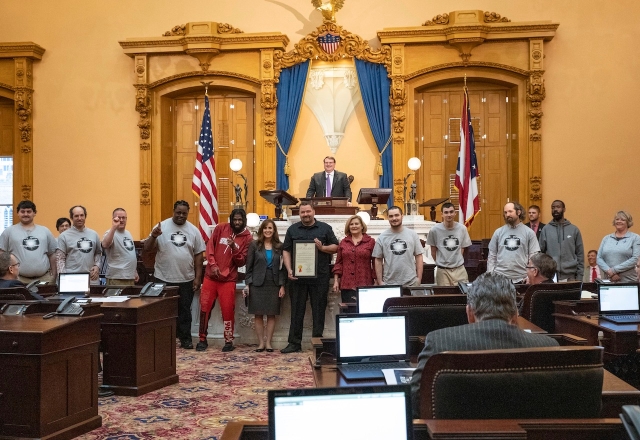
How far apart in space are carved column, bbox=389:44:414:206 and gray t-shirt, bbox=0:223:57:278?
20.1 feet

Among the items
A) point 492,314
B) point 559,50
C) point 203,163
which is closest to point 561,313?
point 492,314

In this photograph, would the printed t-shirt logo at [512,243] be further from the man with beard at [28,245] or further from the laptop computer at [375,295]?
the man with beard at [28,245]

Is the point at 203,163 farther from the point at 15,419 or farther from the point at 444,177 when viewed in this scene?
the point at 15,419

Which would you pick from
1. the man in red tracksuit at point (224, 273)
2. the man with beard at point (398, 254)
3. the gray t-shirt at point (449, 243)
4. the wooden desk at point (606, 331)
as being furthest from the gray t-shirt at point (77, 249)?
the wooden desk at point (606, 331)

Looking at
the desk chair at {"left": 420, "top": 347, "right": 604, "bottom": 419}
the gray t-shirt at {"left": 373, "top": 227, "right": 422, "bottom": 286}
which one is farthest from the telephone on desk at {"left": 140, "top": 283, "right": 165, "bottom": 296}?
the desk chair at {"left": 420, "top": 347, "right": 604, "bottom": 419}

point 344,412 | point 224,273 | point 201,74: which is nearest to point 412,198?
point 224,273

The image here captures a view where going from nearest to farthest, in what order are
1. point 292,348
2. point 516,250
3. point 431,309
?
point 431,309 → point 516,250 → point 292,348

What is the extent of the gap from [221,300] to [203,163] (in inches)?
139

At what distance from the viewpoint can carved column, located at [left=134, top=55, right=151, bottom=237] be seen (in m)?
12.6

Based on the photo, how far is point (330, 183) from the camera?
10.6 meters

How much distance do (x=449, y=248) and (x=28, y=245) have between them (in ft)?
14.2

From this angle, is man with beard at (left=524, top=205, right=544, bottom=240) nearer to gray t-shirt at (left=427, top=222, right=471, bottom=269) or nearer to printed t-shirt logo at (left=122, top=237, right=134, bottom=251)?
gray t-shirt at (left=427, top=222, right=471, bottom=269)

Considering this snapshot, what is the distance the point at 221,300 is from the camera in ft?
26.1

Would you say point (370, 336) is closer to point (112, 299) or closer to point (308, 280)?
point (112, 299)
